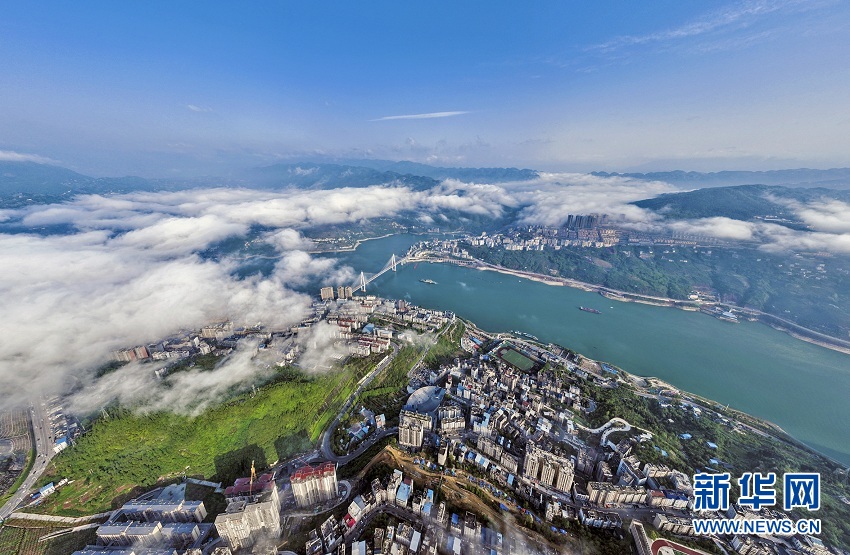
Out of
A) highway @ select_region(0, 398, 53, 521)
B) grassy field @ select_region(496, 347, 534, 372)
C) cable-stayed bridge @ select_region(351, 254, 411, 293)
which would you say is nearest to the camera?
highway @ select_region(0, 398, 53, 521)

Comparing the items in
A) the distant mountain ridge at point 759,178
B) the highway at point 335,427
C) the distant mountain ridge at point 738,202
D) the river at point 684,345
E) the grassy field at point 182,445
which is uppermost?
the distant mountain ridge at point 759,178

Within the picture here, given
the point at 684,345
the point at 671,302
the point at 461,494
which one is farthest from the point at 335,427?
the point at 671,302

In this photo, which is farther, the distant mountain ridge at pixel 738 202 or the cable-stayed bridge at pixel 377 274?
the distant mountain ridge at pixel 738 202

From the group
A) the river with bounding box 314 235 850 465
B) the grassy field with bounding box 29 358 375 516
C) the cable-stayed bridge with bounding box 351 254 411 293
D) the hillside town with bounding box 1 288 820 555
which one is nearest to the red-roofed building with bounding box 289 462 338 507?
the hillside town with bounding box 1 288 820 555

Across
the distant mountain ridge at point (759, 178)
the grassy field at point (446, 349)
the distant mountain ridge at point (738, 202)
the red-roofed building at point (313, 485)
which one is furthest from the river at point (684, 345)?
the distant mountain ridge at point (759, 178)

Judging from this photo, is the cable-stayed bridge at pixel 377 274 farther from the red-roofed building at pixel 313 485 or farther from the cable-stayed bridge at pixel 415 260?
the red-roofed building at pixel 313 485

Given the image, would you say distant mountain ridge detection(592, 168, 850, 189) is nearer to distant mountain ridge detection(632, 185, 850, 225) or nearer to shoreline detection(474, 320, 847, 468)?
distant mountain ridge detection(632, 185, 850, 225)
